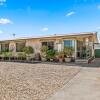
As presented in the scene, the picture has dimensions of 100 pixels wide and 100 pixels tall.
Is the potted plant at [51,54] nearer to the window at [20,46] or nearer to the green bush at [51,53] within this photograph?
the green bush at [51,53]

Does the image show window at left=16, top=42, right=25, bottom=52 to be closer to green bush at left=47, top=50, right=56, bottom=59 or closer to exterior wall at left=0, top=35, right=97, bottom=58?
exterior wall at left=0, top=35, right=97, bottom=58

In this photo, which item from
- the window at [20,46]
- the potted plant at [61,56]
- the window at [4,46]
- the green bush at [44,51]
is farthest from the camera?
the window at [4,46]

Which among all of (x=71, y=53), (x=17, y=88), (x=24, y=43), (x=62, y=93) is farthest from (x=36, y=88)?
(x=24, y=43)

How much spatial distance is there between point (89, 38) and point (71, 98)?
555 inches

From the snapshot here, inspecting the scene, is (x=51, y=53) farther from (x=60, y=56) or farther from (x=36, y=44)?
(x=36, y=44)

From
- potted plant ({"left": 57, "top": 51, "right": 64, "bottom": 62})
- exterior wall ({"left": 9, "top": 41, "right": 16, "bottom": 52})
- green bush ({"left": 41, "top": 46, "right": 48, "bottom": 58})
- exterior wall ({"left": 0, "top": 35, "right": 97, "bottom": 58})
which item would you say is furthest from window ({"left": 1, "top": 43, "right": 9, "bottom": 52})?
potted plant ({"left": 57, "top": 51, "right": 64, "bottom": 62})

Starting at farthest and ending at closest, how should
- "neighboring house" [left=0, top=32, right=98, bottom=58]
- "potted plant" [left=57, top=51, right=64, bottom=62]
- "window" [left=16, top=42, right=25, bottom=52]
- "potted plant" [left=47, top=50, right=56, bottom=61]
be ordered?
"window" [left=16, top=42, right=25, bottom=52] < "neighboring house" [left=0, top=32, right=98, bottom=58] < "potted plant" [left=47, top=50, right=56, bottom=61] < "potted plant" [left=57, top=51, right=64, bottom=62]

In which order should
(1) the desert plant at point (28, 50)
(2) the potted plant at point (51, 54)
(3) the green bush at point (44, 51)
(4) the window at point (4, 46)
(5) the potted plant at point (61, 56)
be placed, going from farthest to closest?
1. (4) the window at point (4, 46)
2. (1) the desert plant at point (28, 50)
3. (3) the green bush at point (44, 51)
4. (2) the potted plant at point (51, 54)
5. (5) the potted plant at point (61, 56)

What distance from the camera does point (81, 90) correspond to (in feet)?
21.8

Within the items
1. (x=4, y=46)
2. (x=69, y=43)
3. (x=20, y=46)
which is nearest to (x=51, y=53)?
(x=69, y=43)

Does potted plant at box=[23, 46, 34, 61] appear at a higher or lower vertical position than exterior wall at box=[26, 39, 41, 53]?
lower

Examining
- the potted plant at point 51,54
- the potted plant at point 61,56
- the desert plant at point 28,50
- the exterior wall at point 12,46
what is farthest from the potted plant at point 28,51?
the potted plant at point 61,56

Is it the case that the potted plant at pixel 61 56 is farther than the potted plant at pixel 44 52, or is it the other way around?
the potted plant at pixel 44 52

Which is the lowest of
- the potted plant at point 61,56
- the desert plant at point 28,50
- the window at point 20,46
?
the potted plant at point 61,56
